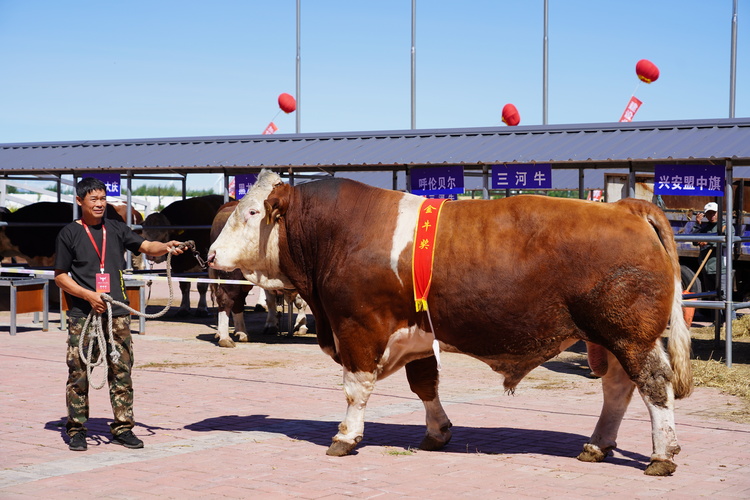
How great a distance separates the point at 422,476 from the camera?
6551 millimetres

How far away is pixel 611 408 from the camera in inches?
279

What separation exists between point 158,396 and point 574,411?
13.6ft

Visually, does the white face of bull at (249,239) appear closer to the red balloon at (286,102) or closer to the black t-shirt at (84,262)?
the black t-shirt at (84,262)

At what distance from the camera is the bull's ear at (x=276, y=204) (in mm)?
7469

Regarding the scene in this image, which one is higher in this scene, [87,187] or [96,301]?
[87,187]

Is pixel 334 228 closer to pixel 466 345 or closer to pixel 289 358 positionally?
pixel 466 345

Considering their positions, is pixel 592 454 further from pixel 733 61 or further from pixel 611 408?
pixel 733 61

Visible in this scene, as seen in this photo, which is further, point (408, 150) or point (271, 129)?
point (271, 129)

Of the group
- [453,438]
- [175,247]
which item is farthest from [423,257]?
[175,247]

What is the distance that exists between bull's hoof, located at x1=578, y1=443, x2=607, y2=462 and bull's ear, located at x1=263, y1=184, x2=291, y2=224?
287cm

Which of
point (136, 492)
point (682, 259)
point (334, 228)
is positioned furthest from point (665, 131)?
point (136, 492)

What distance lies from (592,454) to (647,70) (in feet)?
63.8

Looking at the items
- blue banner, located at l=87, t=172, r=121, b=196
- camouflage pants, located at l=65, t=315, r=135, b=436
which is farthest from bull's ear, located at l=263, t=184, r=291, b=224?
blue banner, located at l=87, t=172, r=121, b=196

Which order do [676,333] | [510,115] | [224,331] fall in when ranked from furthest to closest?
[510,115] < [224,331] < [676,333]
